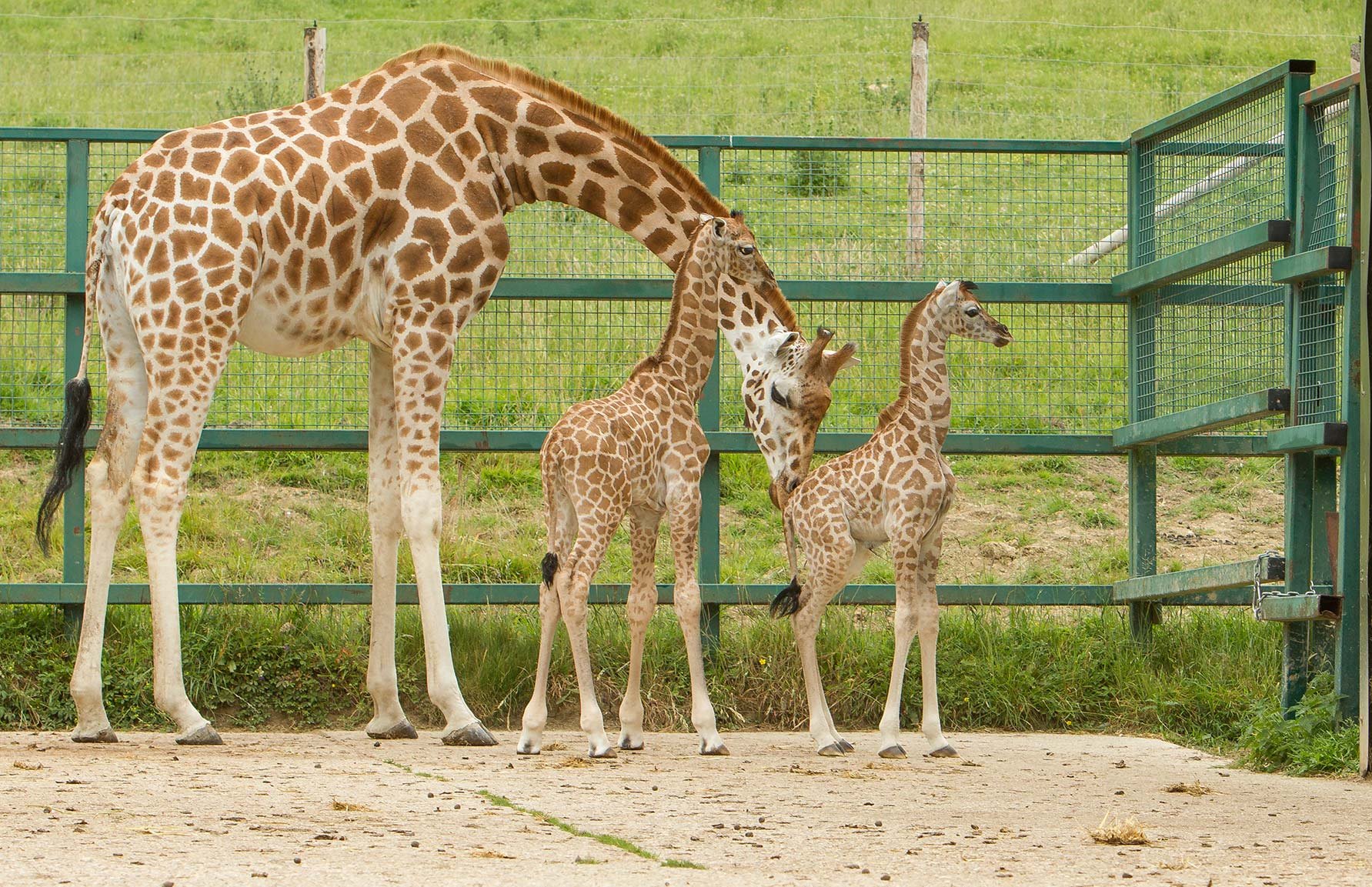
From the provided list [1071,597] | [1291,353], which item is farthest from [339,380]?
[1291,353]

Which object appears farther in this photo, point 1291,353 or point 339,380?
point 339,380

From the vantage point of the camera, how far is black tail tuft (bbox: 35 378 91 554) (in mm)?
7523

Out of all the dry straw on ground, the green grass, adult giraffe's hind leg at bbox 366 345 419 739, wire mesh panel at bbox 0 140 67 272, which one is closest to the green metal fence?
wire mesh panel at bbox 0 140 67 272

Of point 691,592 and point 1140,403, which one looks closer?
point 691,592

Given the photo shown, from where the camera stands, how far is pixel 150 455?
7.04 meters

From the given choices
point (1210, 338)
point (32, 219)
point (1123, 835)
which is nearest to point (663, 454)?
point (1123, 835)

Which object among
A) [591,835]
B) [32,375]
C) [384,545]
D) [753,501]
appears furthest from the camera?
[753,501]

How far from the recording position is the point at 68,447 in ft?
24.9

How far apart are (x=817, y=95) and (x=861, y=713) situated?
17.2 metres

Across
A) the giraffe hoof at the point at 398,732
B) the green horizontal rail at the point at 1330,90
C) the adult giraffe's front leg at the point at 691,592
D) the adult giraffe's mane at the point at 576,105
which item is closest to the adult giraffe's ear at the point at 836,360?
the adult giraffe's mane at the point at 576,105

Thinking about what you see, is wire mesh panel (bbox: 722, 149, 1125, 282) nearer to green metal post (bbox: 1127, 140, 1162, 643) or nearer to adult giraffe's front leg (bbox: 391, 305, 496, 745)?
green metal post (bbox: 1127, 140, 1162, 643)

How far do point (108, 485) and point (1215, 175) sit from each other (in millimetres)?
5509

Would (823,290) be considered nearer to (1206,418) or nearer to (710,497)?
(710,497)

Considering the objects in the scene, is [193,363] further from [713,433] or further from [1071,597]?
[1071,597]
